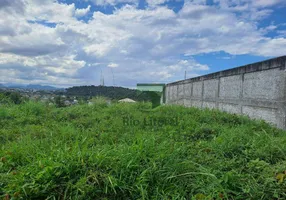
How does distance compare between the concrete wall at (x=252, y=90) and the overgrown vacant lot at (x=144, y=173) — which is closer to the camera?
the overgrown vacant lot at (x=144, y=173)

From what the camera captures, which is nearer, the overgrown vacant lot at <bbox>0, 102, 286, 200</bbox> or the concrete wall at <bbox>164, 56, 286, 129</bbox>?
the overgrown vacant lot at <bbox>0, 102, 286, 200</bbox>

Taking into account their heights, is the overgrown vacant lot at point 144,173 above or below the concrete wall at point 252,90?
below

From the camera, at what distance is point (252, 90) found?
5.23 m

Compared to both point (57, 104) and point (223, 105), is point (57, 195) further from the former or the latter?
point (57, 104)

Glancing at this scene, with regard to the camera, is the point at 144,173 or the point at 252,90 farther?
the point at 252,90

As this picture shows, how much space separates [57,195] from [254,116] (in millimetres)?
4652

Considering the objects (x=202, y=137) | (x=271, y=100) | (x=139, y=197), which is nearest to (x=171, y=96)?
(x=271, y=100)

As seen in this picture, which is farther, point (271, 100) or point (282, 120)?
point (271, 100)

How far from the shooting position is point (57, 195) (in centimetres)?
171

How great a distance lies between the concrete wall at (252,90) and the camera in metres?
4.33

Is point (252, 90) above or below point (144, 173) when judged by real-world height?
above

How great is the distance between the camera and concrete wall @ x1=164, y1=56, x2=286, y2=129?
4328mm

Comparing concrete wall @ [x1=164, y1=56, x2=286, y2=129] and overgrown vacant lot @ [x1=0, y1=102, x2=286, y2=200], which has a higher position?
concrete wall @ [x1=164, y1=56, x2=286, y2=129]

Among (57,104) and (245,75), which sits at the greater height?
(245,75)
